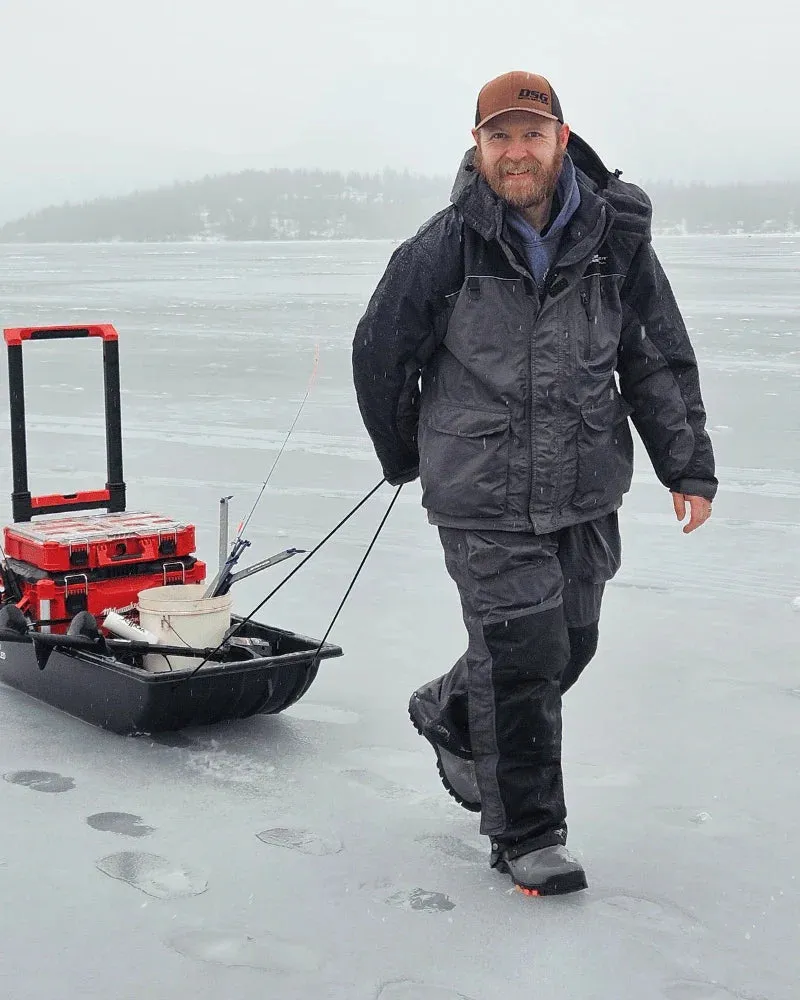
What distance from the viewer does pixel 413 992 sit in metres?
Answer: 2.08

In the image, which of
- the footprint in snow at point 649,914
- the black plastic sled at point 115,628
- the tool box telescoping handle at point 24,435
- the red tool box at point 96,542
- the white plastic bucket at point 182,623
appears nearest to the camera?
the footprint in snow at point 649,914

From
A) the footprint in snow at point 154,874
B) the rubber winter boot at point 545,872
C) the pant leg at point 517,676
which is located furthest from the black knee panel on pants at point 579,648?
the footprint in snow at point 154,874

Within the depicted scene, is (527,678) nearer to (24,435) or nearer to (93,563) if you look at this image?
(93,563)

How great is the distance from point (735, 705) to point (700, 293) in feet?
63.2

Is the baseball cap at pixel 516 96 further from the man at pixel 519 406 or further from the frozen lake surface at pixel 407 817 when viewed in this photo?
the frozen lake surface at pixel 407 817

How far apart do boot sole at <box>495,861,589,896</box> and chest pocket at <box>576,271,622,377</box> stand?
92cm

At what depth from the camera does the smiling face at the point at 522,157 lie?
2520 millimetres

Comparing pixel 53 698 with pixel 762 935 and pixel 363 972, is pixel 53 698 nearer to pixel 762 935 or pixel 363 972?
pixel 363 972

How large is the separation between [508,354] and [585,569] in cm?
45

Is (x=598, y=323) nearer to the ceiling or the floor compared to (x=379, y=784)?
nearer to the ceiling

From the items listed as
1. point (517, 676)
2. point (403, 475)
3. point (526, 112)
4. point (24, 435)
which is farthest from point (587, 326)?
point (24, 435)

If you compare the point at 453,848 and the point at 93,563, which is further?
the point at 93,563

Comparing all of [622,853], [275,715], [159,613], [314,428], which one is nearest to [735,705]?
[622,853]

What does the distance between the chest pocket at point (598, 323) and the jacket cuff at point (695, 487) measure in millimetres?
327
